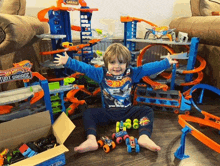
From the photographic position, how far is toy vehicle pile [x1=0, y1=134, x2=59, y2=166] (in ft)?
2.34

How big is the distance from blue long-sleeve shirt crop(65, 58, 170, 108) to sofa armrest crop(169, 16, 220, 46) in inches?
16.9

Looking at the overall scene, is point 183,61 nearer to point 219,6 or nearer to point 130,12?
point 219,6

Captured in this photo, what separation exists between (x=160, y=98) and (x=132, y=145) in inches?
17.0

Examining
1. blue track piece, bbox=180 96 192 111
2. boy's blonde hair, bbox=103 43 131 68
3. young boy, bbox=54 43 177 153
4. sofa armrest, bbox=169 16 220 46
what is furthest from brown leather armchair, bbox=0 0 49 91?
sofa armrest, bbox=169 16 220 46

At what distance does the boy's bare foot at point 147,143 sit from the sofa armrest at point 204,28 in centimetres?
81

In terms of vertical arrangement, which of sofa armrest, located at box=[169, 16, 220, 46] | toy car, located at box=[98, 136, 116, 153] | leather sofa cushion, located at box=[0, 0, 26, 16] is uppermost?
leather sofa cushion, located at box=[0, 0, 26, 16]

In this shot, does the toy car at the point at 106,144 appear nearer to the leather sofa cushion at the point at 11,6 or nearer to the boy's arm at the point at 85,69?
the boy's arm at the point at 85,69

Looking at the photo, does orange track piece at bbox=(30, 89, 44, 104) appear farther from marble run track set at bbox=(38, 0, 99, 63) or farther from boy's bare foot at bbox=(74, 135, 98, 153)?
marble run track set at bbox=(38, 0, 99, 63)

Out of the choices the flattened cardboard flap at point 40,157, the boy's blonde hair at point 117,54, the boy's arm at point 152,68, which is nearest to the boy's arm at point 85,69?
the boy's blonde hair at point 117,54

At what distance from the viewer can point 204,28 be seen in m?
1.23

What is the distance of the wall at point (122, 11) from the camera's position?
1.64 m

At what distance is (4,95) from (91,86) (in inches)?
25.1

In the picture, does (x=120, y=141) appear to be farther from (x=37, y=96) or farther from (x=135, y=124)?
(x=37, y=96)

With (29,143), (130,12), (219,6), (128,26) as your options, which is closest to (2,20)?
(29,143)
